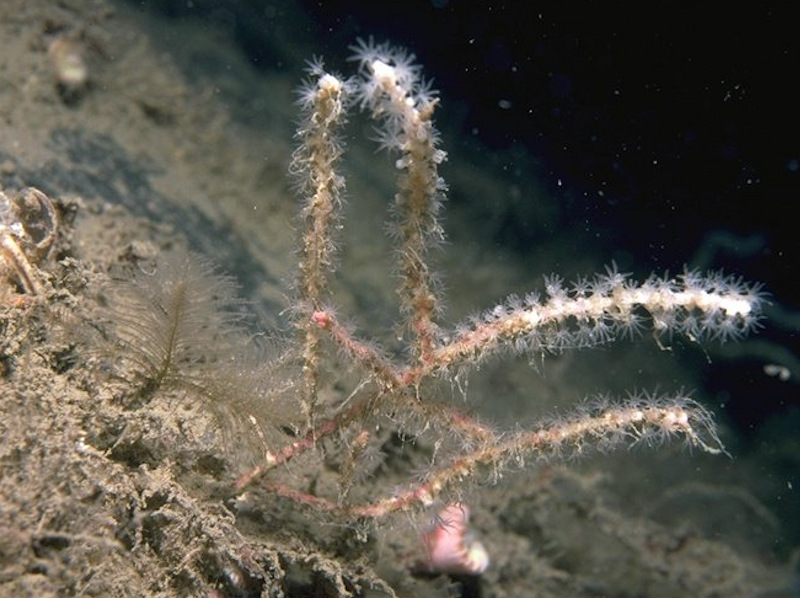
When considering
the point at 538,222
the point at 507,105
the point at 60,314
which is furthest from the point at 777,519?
the point at 60,314

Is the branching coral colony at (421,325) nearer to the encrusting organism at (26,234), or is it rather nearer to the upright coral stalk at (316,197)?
the upright coral stalk at (316,197)

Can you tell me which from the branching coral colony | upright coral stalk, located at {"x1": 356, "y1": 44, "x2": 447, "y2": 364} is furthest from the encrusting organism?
upright coral stalk, located at {"x1": 356, "y1": 44, "x2": 447, "y2": 364}

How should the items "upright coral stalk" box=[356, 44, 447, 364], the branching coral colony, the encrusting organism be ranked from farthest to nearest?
the encrusting organism, the branching coral colony, "upright coral stalk" box=[356, 44, 447, 364]

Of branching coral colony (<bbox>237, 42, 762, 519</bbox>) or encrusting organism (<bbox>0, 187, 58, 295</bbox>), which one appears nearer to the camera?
branching coral colony (<bbox>237, 42, 762, 519</bbox>)

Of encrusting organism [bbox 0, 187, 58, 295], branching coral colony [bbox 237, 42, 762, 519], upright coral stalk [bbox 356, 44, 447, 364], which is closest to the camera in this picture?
upright coral stalk [bbox 356, 44, 447, 364]

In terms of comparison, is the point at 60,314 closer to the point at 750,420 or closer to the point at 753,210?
the point at 753,210

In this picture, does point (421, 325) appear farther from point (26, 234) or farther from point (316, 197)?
point (26, 234)

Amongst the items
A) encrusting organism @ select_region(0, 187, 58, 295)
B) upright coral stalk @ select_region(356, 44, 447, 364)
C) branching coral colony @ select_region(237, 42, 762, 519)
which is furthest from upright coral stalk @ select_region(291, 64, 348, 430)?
encrusting organism @ select_region(0, 187, 58, 295)

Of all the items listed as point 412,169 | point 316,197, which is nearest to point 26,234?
point 316,197

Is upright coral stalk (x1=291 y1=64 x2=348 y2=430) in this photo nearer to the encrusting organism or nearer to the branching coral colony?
the branching coral colony
